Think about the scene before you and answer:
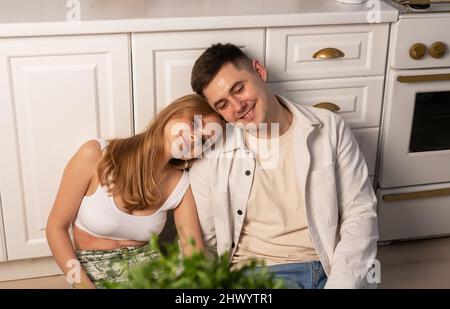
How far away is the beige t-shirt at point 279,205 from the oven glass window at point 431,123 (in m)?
0.69

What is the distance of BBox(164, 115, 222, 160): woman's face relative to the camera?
6.18 ft

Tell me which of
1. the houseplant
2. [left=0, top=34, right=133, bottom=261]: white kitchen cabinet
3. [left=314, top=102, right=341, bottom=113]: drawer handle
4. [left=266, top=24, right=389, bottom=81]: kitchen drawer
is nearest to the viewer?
the houseplant

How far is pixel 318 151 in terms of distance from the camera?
6.38 ft

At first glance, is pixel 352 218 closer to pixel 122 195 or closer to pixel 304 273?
pixel 304 273

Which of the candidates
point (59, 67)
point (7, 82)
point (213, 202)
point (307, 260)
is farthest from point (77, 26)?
point (307, 260)

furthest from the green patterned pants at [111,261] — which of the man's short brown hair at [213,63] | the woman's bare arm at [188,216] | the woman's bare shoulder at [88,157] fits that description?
the man's short brown hair at [213,63]

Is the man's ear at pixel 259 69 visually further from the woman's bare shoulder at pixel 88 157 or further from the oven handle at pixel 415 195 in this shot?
the oven handle at pixel 415 195

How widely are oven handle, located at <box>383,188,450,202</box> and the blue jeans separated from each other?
25.8 inches

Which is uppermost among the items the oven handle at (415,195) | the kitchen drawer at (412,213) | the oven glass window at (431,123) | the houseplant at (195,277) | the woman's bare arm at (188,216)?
the houseplant at (195,277)

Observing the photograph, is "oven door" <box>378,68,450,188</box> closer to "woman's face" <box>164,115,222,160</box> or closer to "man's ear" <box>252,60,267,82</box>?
"man's ear" <box>252,60,267,82</box>

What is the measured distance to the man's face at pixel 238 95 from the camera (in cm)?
185

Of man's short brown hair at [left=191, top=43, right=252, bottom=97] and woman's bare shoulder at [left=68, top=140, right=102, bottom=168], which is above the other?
man's short brown hair at [left=191, top=43, right=252, bottom=97]

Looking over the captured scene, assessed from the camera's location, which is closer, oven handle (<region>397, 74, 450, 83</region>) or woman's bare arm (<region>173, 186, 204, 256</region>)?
woman's bare arm (<region>173, 186, 204, 256</region>)

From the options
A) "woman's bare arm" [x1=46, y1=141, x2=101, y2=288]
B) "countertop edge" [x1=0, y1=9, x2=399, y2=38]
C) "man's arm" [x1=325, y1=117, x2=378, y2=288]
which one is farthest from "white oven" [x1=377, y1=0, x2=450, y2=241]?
"woman's bare arm" [x1=46, y1=141, x2=101, y2=288]
